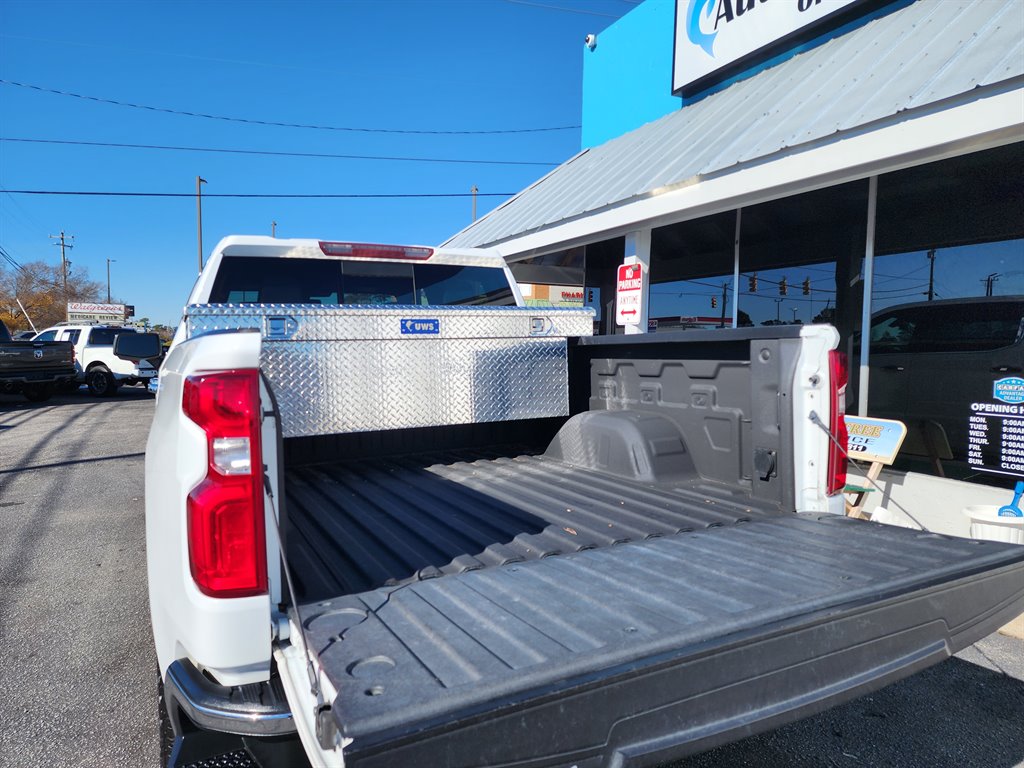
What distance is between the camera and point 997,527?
405cm

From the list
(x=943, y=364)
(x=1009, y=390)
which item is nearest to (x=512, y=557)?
(x=1009, y=390)

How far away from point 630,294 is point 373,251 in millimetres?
4243

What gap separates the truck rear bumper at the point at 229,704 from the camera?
156 cm

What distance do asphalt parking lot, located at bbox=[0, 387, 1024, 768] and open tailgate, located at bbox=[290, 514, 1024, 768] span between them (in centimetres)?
109

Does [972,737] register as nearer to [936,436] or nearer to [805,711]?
[805,711]

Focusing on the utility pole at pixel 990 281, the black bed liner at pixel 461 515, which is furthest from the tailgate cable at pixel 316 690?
the utility pole at pixel 990 281

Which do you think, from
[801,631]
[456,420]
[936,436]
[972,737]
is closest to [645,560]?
[801,631]

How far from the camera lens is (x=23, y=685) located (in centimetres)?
323

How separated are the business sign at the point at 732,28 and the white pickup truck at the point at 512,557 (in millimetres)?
5572

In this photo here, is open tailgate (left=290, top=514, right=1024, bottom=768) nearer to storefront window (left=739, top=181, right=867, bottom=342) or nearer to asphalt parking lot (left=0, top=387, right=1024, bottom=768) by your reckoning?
asphalt parking lot (left=0, top=387, right=1024, bottom=768)

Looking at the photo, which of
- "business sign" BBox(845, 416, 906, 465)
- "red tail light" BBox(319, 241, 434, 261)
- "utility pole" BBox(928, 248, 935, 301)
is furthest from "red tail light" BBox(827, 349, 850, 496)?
"utility pole" BBox(928, 248, 935, 301)

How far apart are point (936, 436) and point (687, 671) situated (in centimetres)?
529

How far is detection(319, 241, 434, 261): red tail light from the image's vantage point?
4320 mm

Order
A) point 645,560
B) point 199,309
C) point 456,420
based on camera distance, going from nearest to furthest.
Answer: point 645,560 < point 199,309 < point 456,420
